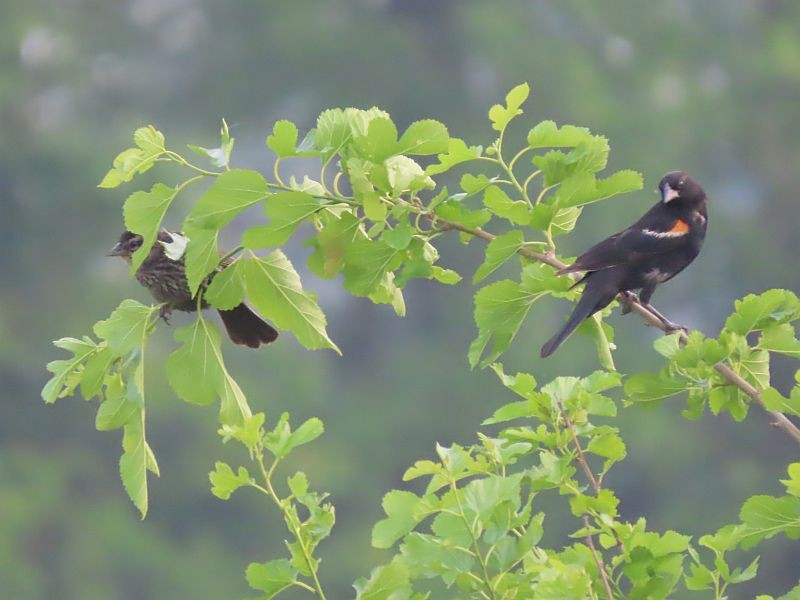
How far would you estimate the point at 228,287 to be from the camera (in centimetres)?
216

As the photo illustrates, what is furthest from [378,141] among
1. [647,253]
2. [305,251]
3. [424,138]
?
[305,251]

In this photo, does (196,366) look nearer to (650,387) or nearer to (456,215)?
(456,215)

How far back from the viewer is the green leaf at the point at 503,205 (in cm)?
215

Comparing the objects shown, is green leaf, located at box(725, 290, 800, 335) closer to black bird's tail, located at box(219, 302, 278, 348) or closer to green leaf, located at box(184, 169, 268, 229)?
green leaf, located at box(184, 169, 268, 229)

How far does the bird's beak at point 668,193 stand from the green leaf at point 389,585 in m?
1.84

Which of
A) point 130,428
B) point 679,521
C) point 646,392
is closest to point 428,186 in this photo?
point 646,392

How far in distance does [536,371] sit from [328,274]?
48.1 feet

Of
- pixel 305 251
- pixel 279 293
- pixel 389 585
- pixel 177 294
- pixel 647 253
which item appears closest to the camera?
pixel 389 585

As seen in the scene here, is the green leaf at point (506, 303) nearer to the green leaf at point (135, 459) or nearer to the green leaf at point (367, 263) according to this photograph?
the green leaf at point (367, 263)

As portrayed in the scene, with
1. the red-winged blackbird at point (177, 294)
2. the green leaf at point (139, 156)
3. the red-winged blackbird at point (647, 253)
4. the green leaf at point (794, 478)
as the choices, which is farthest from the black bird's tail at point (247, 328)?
the green leaf at point (794, 478)

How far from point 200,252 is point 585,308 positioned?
79 cm

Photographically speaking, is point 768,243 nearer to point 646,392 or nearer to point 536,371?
point 536,371

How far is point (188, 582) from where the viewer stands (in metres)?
17.5

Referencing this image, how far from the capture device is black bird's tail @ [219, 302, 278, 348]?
3.03m
